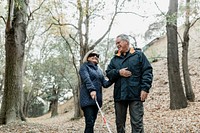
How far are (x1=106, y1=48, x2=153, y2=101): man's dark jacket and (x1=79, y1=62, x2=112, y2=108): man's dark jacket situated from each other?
0.42 metres

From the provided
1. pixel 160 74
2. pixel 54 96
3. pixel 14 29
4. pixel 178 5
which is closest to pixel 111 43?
pixel 54 96

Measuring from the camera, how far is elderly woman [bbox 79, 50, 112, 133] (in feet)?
15.6

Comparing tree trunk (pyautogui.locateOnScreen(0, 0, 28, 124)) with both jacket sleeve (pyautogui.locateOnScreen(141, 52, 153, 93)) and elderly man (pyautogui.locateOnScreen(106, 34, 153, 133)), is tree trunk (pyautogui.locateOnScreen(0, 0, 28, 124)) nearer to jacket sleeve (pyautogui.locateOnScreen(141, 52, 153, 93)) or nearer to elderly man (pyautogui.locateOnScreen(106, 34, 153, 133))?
elderly man (pyautogui.locateOnScreen(106, 34, 153, 133))

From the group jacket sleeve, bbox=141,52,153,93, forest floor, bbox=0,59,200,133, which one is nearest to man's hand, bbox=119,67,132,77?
jacket sleeve, bbox=141,52,153,93

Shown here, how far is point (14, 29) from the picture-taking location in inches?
334

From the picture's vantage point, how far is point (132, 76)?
4215 mm

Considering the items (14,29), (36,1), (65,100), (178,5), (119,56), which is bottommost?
(65,100)

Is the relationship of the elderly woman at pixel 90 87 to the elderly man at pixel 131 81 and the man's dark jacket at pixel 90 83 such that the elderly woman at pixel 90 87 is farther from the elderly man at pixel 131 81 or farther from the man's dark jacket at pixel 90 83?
the elderly man at pixel 131 81

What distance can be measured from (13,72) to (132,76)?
508 centimetres

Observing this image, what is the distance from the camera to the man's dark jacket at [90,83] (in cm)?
475

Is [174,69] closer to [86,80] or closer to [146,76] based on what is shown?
[86,80]

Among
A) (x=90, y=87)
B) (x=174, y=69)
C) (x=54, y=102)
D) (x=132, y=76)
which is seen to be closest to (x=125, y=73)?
(x=132, y=76)

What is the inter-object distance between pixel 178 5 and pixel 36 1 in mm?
8911

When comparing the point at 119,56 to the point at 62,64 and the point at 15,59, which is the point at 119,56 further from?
the point at 62,64
